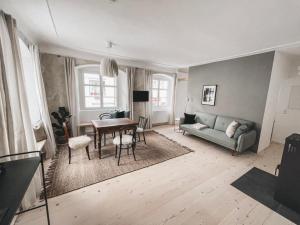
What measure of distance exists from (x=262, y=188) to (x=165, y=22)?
3.11 metres

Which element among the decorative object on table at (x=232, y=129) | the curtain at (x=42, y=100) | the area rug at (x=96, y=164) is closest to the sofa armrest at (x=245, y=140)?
the decorative object on table at (x=232, y=129)

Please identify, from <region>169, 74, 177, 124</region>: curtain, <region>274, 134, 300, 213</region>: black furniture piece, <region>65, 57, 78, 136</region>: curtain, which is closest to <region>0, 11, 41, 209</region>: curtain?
<region>65, 57, 78, 136</region>: curtain

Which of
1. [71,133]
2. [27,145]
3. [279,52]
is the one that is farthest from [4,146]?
[279,52]

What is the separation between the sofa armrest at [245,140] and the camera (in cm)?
298

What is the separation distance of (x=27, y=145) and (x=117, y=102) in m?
3.14

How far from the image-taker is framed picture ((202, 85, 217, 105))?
170 inches

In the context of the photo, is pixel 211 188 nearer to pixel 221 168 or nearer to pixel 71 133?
pixel 221 168

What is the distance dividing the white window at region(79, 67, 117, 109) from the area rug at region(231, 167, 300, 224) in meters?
4.11

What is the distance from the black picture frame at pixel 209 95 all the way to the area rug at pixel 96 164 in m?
1.90

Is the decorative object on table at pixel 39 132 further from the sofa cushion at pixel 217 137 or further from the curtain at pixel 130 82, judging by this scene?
the sofa cushion at pixel 217 137

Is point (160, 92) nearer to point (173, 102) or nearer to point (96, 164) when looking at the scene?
point (173, 102)

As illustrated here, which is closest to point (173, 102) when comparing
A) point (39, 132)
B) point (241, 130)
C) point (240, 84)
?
point (240, 84)

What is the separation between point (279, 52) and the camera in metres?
3.04

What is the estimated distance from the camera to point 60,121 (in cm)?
350
